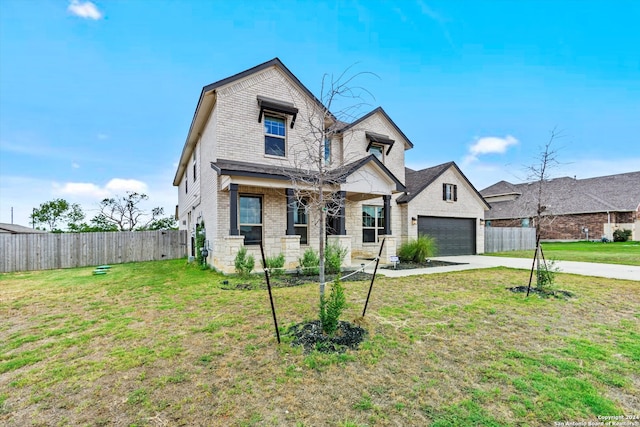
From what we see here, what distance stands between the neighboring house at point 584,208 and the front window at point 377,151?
56.4 feet

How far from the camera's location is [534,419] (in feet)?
7.43

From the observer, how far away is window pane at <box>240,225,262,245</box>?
10.2 meters

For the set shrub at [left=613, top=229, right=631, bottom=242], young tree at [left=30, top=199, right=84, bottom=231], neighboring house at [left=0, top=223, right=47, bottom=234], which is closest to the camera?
neighboring house at [left=0, top=223, right=47, bottom=234]

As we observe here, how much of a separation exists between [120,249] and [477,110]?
23.1m

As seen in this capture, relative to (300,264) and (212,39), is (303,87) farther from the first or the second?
(300,264)

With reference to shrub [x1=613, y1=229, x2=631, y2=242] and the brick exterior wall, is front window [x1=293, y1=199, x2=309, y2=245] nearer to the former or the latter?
the brick exterior wall

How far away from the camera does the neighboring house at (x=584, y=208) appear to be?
83.6 feet

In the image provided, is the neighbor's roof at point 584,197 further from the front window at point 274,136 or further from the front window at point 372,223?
the front window at point 274,136

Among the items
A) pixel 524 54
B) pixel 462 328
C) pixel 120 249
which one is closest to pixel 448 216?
pixel 524 54

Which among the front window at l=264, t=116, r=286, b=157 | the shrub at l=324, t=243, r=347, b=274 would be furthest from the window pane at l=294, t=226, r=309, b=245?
the front window at l=264, t=116, r=286, b=157

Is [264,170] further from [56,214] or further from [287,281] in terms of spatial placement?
[56,214]

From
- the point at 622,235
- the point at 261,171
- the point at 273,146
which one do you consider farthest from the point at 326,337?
the point at 622,235

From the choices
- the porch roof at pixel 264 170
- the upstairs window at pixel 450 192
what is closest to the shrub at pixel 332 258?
the porch roof at pixel 264 170

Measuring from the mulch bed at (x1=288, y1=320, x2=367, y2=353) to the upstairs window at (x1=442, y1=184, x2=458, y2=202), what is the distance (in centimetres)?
1411
